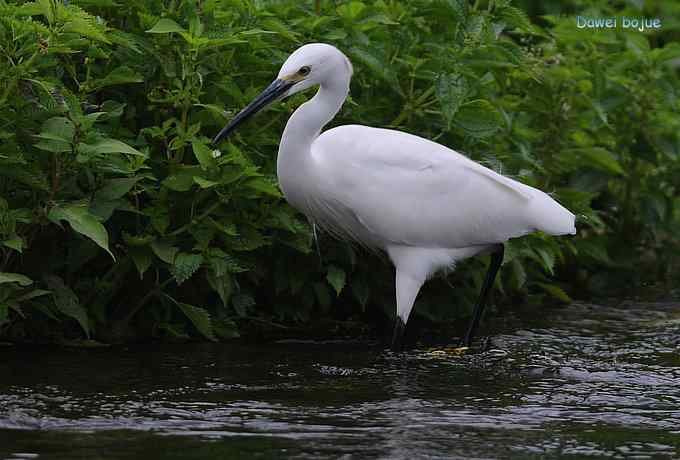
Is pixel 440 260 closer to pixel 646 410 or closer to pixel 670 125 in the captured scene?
pixel 646 410

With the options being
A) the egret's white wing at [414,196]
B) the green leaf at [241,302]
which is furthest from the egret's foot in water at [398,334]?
the green leaf at [241,302]

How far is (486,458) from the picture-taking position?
4.43 meters

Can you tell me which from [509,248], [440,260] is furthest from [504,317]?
[440,260]

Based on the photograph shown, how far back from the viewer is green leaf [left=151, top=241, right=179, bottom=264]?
5.87 meters

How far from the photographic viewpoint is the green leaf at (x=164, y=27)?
571 centimetres

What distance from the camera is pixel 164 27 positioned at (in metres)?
5.73

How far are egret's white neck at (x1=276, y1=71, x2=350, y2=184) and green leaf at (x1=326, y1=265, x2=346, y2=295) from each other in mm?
557

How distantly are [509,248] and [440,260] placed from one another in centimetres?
72

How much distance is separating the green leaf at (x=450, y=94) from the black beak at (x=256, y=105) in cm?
95

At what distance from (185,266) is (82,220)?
0.65 metres

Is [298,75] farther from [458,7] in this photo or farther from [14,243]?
[14,243]

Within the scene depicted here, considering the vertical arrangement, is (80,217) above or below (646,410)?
above

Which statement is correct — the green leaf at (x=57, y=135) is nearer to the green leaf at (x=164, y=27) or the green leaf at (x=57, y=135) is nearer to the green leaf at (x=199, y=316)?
the green leaf at (x=164, y=27)

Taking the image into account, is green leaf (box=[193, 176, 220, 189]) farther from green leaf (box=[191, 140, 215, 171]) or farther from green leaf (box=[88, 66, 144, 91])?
green leaf (box=[88, 66, 144, 91])
